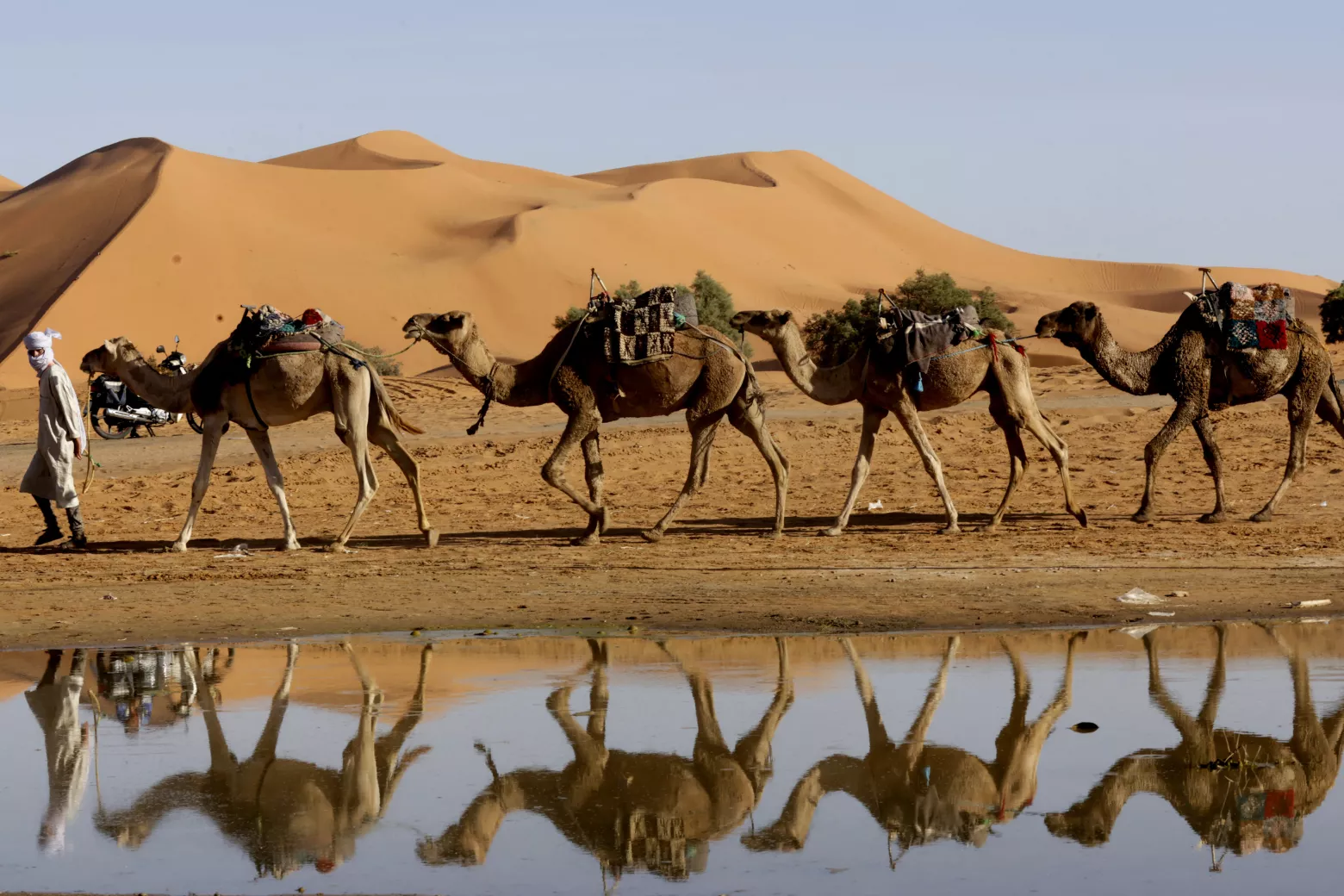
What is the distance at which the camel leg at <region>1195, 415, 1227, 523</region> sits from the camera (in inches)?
571

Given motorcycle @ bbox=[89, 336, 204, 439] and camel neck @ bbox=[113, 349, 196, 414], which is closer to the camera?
camel neck @ bbox=[113, 349, 196, 414]

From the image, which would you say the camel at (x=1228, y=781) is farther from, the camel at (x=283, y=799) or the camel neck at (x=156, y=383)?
the camel neck at (x=156, y=383)

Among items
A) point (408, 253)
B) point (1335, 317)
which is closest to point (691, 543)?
point (1335, 317)

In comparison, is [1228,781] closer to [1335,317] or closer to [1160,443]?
[1160,443]

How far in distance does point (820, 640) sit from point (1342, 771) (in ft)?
11.7

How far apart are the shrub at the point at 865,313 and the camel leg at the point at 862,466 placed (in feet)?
56.9

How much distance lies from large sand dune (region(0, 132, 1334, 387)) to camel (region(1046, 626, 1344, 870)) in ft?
129

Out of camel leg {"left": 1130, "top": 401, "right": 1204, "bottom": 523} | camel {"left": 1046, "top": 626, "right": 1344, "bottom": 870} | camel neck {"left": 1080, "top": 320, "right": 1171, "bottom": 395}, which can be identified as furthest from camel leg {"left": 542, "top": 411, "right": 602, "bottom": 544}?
camel {"left": 1046, "top": 626, "right": 1344, "bottom": 870}

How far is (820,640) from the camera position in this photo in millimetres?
9711

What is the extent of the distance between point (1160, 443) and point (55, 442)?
30.4ft

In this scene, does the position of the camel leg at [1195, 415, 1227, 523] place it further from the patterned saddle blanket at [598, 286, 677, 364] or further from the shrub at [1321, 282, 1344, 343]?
the shrub at [1321, 282, 1344, 343]

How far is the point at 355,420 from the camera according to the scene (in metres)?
13.5

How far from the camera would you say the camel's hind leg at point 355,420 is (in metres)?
13.5

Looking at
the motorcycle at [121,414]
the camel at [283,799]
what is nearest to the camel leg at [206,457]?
the camel at [283,799]
